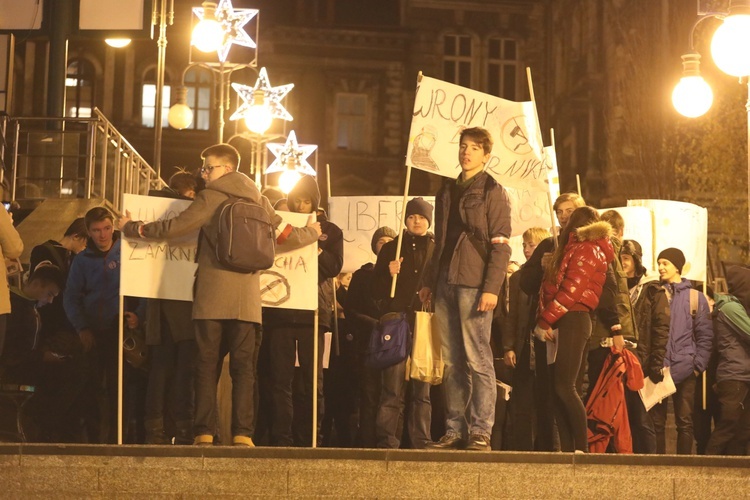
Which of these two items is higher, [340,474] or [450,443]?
[450,443]

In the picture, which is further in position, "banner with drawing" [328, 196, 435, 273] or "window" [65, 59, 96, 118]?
"window" [65, 59, 96, 118]

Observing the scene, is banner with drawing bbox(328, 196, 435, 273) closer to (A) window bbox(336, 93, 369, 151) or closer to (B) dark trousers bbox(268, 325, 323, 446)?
(B) dark trousers bbox(268, 325, 323, 446)

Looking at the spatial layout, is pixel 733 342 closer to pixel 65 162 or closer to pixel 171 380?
pixel 171 380

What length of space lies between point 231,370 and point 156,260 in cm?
111

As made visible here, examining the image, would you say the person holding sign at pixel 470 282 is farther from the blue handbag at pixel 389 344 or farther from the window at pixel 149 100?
the window at pixel 149 100

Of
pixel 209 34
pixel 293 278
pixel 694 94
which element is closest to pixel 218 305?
pixel 293 278

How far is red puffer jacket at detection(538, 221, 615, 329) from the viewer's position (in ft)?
31.7

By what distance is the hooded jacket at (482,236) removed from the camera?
380 inches

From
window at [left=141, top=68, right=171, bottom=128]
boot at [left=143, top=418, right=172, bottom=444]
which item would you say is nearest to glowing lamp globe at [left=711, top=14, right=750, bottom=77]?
boot at [left=143, top=418, right=172, bottom=444]

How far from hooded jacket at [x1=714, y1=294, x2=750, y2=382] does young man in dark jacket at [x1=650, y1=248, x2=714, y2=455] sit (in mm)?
123

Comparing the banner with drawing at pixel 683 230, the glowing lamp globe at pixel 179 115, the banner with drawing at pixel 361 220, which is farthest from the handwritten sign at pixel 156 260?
the glowing lamp globe at pixel 179 115

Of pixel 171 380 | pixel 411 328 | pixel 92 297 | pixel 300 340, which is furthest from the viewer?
pixel 411 328

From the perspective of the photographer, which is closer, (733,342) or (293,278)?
(293,278)

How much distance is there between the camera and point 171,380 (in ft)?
35.0
